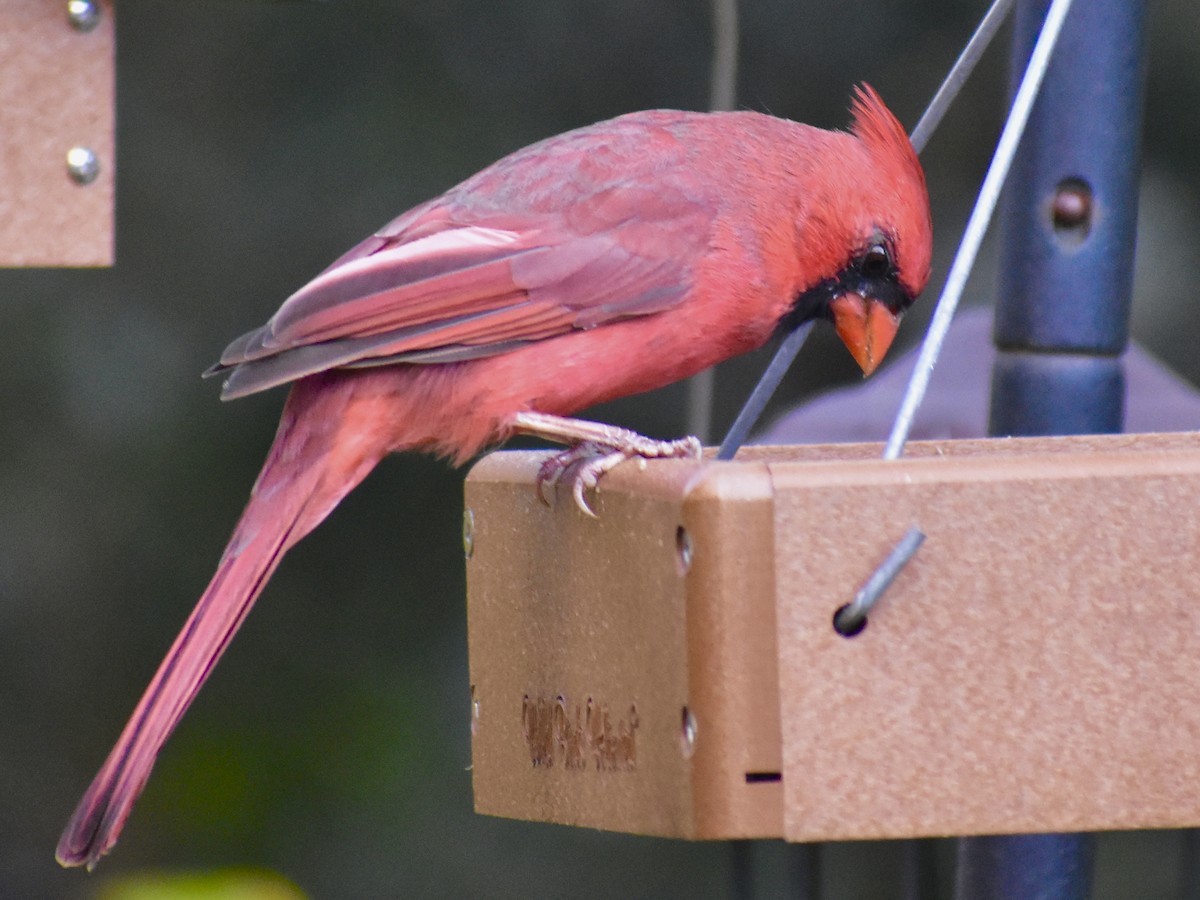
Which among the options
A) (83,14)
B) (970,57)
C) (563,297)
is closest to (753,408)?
(563,297)

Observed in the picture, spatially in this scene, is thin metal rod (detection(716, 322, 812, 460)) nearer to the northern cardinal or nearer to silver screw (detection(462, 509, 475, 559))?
the northern cardinal

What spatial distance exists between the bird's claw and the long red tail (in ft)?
1.13

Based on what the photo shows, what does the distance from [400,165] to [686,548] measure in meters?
3.72

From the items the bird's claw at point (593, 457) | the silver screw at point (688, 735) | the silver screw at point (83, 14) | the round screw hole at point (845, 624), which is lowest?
the silver screw at point (688, 735)

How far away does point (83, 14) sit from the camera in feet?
9.47

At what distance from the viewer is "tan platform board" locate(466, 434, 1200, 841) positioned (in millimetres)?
1528

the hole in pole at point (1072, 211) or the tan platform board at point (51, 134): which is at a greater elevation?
the tan platform board at point (51, 134)

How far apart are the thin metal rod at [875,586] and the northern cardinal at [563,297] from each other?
1.75 ft

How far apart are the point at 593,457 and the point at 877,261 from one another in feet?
2.18

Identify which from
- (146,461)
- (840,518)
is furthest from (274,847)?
(840,518)

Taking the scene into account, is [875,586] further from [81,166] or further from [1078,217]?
[81,166]

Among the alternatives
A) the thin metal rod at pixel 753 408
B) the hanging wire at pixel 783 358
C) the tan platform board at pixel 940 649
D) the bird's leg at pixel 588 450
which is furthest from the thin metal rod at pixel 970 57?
the tan platform board at pixel 940 649

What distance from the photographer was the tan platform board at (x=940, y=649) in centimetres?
153

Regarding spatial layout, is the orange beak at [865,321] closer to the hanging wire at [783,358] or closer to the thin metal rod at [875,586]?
the hanging wire at [783,358]
